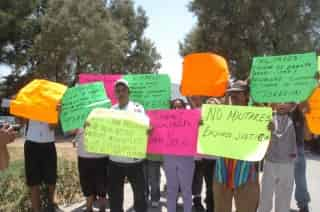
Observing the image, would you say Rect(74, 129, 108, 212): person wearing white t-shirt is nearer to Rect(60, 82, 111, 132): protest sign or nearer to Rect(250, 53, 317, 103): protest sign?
Rect(60, 82, 111, 132): protest sign

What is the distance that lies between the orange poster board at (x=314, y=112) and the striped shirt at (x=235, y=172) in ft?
2.61

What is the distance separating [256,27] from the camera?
65.3 feet

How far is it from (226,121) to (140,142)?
0.94m

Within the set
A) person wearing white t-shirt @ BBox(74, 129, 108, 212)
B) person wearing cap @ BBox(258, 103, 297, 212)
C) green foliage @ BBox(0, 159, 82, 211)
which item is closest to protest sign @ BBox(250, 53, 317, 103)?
person wearing cap @ BBox(258, 103, 297, 212)

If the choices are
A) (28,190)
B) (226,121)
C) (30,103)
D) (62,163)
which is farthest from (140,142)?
(62,163)

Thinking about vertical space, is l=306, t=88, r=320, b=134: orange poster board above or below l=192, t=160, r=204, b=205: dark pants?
above

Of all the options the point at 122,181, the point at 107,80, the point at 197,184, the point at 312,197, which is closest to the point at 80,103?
the point at 107,80

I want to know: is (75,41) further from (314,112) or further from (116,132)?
(314,112)

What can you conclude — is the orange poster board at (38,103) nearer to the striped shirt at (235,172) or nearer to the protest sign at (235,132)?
the protest sign at (235,132)

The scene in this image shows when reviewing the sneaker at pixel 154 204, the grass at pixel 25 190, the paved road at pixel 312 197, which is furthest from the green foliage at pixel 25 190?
the sneaker at pixel 154 204

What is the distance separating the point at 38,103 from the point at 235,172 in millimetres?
2423

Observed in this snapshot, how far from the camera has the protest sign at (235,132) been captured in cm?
369

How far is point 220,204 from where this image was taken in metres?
3.87

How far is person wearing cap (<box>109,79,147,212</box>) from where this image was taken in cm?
444
